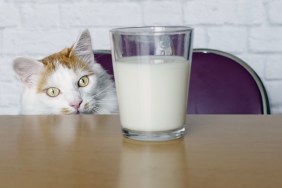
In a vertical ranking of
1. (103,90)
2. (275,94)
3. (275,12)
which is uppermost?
(275,12)

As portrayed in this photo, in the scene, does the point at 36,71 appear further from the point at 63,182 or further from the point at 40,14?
the point at 63,182

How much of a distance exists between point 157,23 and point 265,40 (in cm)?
28

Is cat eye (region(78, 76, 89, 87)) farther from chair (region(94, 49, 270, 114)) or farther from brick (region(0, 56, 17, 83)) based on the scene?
brick (region(0, 56, 17, 83))

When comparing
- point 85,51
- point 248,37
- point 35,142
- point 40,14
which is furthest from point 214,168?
point 40,14

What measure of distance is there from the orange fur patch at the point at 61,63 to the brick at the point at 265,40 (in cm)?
53

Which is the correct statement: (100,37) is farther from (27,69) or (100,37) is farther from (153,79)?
(153,79)

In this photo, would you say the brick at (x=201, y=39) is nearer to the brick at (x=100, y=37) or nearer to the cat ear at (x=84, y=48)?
the brick at (x=100, y=37)

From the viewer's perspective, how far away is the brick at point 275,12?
4.42ft

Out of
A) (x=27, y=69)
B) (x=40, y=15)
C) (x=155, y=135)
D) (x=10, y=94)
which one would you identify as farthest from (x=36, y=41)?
(x=155, y=135)

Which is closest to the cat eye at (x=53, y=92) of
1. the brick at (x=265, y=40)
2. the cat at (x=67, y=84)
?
the cat at (x=67, y=84)

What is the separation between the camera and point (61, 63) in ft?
3.22

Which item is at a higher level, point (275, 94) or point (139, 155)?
point (139, 155)

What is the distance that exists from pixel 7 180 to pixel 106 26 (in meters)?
0.98

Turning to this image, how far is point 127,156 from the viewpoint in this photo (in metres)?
0.53
